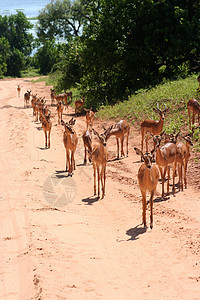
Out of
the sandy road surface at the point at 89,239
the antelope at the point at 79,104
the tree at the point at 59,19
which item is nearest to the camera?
the sandy road surface at the point at 89,239

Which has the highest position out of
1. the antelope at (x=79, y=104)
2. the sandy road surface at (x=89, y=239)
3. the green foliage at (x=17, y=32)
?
the green foliage at (x=17, y=32)

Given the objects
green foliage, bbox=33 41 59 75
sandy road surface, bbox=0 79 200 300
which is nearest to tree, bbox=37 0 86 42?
green foliage, bbox=33 41 59 75

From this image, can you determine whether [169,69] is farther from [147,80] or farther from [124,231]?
[124,231]

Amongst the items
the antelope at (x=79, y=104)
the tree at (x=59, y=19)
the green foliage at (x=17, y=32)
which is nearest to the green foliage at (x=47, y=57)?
the green foliage at (x=17, y=32)

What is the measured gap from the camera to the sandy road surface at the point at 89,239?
6477mm

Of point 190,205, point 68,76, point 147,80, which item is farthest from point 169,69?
point 190,205

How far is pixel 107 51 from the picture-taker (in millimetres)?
25344

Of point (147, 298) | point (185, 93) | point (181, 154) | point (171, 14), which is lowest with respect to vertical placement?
point (147, 298)

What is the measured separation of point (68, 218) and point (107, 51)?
59.2ft

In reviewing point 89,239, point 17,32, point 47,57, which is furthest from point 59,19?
point 89,239

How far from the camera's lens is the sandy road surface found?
648cm

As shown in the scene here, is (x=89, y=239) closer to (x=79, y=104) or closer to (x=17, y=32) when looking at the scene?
(x=79, y=104)

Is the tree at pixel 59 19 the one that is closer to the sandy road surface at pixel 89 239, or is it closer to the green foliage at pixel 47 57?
the green foliage at pixel 47 57

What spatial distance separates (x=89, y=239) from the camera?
829 cm
